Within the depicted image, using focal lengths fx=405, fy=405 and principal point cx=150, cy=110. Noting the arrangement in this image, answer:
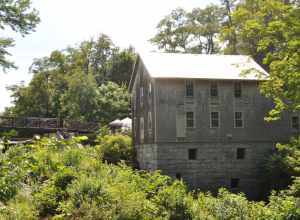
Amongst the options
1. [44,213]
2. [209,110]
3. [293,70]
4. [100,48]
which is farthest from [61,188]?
[100,48]

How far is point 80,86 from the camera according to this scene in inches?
2067

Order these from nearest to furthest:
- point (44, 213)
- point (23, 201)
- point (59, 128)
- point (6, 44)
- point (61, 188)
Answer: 1. point (23, 201)
2. point (44, 213)
3. point (61, 188)
4. point (6, 44)
5. point (59, 128)

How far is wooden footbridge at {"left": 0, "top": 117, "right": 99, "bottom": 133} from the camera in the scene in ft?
144

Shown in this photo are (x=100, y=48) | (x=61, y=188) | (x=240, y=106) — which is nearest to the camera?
(x=61, y=188)

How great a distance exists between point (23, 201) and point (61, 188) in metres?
2.07

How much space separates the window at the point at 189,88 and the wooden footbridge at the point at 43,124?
53.1 ft

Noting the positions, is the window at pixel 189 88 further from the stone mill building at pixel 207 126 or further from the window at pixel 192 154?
the window at pixel 192 154

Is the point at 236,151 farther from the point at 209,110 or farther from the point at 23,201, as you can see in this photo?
the point at 23,201

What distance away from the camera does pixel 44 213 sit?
10852mm

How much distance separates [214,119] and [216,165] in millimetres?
3783

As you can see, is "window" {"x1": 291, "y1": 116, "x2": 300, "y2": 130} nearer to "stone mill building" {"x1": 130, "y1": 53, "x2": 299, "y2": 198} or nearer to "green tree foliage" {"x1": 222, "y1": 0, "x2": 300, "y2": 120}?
"stone mill building" {"x1": 130, "y1": 53, "x2": 299, "y2": 198}

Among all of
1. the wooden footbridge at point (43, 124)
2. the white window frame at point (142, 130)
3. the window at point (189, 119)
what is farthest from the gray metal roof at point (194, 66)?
the wooden footbridge at point (43, 124)

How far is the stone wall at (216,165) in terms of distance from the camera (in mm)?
32125

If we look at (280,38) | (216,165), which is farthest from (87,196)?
(216,165)
